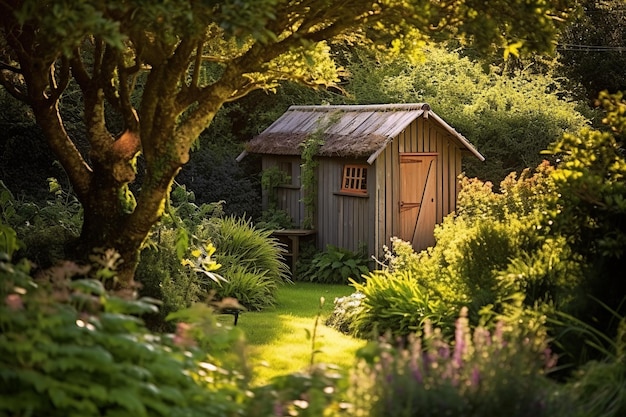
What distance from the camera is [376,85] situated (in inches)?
1008

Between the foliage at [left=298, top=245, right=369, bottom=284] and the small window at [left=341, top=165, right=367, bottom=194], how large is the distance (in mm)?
1133

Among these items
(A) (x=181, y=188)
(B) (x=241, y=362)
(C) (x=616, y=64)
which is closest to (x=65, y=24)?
(B) (x=241, y=362)

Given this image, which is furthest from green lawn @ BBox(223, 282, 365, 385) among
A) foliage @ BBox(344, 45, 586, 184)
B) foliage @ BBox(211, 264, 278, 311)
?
foliage @ BBox(344, 45, 586, 184)

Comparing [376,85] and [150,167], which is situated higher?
[376,85]

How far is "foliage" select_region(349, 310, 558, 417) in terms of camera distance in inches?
195

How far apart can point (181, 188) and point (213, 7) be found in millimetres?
7419

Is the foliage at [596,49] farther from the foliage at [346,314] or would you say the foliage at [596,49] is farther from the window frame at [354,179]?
the foliage at [346,314]

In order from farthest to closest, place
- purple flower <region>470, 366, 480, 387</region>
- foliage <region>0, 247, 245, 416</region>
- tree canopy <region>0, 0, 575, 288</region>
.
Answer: tree canopy <region>0, 0, 575, 288</region>
purple flower <region>470, 366, 480, 387</region>
foliage <region>0, 247, 245, 416</region>

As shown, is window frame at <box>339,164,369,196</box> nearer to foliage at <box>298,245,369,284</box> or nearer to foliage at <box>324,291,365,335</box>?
foliage at <box>298,245,369,284</box>

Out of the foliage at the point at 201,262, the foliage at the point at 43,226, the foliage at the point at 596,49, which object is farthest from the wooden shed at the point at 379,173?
the foliage at the point at 596,49

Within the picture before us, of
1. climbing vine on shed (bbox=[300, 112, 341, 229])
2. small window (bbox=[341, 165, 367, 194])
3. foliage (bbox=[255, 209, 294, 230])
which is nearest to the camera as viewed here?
small window (bbox=[341, 165, 367, 194])

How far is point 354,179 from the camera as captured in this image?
19688 mm

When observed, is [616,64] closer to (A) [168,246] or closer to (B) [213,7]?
(A) [168,246]

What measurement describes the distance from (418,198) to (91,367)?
1545 centimetres
